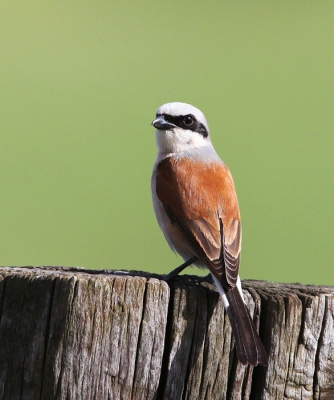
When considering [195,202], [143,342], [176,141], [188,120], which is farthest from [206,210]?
[143,342]

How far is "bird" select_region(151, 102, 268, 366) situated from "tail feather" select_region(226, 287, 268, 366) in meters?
0.07

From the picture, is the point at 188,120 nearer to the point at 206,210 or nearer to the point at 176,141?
the point at 176,141

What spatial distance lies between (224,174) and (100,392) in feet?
7.72

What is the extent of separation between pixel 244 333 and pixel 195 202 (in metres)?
1.56

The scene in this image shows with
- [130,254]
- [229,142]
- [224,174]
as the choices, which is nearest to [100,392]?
[224,174]

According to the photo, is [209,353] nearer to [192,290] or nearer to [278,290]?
[192,290]

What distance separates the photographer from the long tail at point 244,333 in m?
3.53

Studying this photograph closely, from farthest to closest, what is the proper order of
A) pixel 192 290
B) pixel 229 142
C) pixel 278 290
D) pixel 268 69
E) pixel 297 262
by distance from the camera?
pixel 268 69
pixel 229 142
pixel 297 262
pixel 278 290
pixel 192 290

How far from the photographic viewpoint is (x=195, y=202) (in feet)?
16.3

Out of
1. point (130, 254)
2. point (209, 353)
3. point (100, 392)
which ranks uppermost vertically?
point (130, 254)

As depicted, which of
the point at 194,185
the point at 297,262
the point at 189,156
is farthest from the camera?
the point at 297,262

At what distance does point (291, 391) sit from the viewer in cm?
371

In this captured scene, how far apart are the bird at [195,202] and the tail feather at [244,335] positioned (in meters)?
0.07

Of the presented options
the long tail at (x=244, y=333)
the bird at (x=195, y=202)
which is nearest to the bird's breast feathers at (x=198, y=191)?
the bird at (x=195, y=202)
